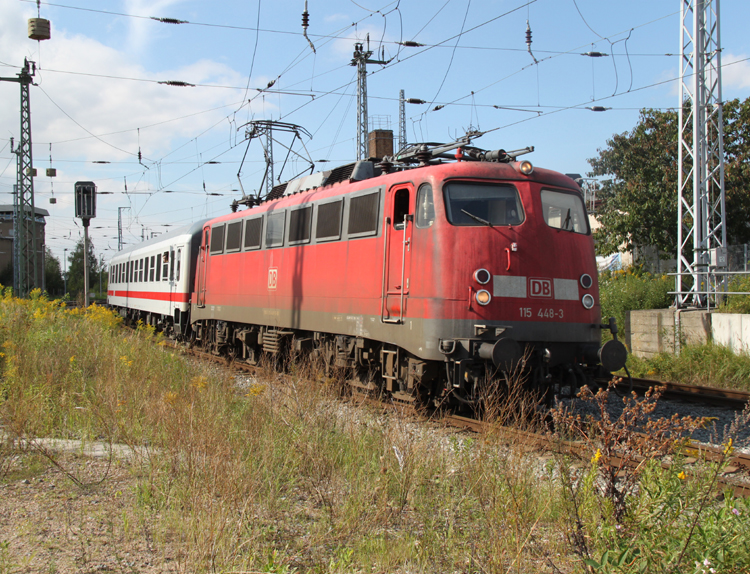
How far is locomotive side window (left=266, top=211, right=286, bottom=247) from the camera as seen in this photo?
12.0 metres

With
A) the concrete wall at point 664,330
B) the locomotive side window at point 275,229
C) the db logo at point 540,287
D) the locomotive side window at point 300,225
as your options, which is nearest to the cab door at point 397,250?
the db logo at point 540,287

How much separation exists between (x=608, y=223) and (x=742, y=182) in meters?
4.47

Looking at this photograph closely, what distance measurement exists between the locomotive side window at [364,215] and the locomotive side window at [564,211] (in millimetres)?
2276

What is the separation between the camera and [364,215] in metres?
9.28

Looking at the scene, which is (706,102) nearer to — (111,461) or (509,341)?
(509,341)

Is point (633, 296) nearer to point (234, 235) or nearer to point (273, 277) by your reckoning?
point (273, 277)

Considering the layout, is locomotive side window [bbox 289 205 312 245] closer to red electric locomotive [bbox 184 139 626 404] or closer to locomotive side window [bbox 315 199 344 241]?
locomotive side window [bbox 315 199 344 241]

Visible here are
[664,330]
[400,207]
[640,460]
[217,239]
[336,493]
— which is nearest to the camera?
[336,493]

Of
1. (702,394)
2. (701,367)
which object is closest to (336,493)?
(702,394)

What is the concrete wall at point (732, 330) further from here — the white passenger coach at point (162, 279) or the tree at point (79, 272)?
the tree at point (79, 272)

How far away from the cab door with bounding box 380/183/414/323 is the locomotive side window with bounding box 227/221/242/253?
20.2 feet

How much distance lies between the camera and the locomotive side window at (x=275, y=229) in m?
12.0

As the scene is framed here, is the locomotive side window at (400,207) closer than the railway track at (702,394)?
Yes

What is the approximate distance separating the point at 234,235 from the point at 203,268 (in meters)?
2.42
